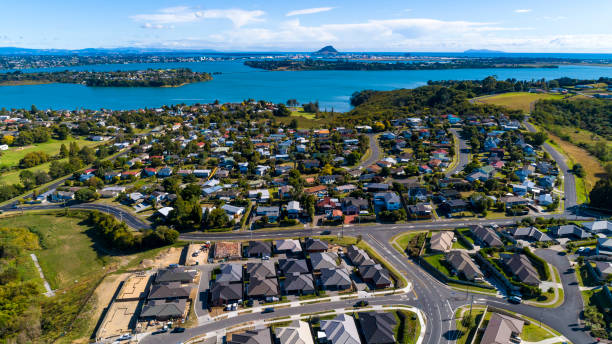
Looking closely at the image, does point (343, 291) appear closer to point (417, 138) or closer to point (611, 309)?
point (611, 309)

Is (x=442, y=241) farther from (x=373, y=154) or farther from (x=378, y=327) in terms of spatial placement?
(x=373, y=154)

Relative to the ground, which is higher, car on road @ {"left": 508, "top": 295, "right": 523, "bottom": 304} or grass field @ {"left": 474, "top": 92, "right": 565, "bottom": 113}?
grass field @ {"left": 474, "top": 92, "right": 565, "bottom": 113}

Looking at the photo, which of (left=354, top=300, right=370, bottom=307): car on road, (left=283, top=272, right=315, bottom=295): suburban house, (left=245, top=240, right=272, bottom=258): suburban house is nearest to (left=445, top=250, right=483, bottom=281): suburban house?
(left=354, top=300, right=370, bottom=307): car on road

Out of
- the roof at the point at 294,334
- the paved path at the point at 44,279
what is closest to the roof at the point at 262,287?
the roof at the point at 294,334

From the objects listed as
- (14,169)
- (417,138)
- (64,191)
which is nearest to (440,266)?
(417,138)

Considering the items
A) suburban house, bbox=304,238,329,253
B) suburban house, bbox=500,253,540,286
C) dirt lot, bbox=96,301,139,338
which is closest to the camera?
dirt lot, bbox=96,301,139,338

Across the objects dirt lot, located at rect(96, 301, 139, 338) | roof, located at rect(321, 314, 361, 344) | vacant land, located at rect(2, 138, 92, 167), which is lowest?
dirt lot, located at rect(96, 301, 139, 338)

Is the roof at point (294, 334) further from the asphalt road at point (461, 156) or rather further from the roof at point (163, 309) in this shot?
the asphalt road at point (461, 156)

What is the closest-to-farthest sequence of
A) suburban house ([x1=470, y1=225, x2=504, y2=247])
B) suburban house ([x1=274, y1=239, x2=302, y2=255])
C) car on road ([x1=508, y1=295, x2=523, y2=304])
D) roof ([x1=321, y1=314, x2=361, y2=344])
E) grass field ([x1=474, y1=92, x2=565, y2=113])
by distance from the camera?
1. roof ([x1=321, y1=314, x2=361, y2=344])
2. car on road ([x1=508, y1=295, x2=523, y2=304])
3. suburban house ([x1=274, y1=239, x2=302, y2=255])
4. suburban house ([x1=470, y1=225, x2=504, y2=247])
5. grass field ([x1=474, y1=92, x2=565, y2=113])

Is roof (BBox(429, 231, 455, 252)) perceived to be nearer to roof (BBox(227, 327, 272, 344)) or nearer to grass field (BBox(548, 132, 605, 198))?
roof (BBox(227, 327, 272, 344))
